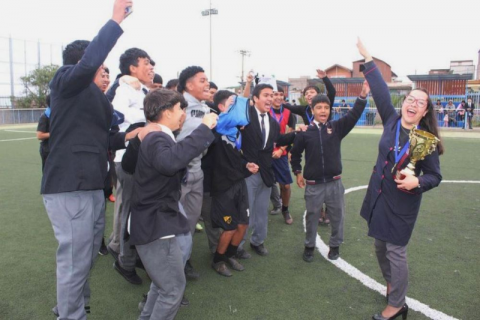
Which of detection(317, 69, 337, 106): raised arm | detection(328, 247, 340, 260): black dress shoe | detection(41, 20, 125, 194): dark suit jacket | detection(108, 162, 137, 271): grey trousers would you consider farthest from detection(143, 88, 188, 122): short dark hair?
detection(317, 69, 337, 106): raised arm

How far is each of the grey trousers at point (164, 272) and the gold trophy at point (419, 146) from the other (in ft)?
5.94

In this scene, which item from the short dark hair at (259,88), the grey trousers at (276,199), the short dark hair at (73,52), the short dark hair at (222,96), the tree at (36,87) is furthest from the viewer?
the tree at (36,87)

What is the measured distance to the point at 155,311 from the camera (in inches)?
109

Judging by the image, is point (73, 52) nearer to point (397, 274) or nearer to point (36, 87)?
point (397, 274)

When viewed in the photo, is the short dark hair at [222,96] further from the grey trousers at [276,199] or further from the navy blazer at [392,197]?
the grey trousers at [276,199]

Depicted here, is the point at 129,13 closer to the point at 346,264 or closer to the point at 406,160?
the point at 406,160

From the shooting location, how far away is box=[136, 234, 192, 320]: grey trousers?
273cm

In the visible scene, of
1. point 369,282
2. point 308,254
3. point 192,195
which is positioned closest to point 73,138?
point 192,195

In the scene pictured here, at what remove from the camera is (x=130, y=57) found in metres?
4.17

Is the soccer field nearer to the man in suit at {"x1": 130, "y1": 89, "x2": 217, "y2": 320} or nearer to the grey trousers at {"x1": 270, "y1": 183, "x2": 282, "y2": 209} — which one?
the grey trousers at {"x1": 270, "y1": 183, "x2": 282, "y2": 209}

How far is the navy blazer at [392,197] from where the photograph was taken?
3.21m

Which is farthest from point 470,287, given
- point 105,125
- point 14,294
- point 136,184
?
point 14,294

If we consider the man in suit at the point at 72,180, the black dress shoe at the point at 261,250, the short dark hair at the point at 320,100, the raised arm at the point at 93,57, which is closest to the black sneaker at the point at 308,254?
the black dress shoe at the point at 261,250

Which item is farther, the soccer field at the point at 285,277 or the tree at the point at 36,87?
the tree at the point at 36,87
